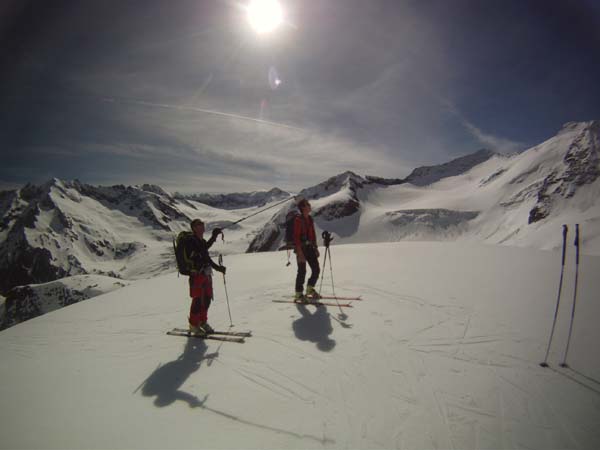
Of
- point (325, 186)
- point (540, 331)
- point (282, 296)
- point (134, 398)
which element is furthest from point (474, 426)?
point (325, 186)

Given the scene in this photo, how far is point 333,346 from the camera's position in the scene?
19.2 feet

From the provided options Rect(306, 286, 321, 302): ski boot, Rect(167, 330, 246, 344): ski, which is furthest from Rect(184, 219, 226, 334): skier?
Rect(306, 286, 321, 302): ski boot

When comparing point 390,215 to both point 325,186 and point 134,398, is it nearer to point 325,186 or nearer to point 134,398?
point 325,186

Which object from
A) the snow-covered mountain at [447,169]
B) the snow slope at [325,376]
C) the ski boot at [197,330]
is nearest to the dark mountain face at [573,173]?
the snow slope at [325,376]

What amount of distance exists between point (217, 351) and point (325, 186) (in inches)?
3337

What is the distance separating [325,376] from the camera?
4812 mm

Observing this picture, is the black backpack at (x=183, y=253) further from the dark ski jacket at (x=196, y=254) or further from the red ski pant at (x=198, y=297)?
the red ski pant at (x=198, y=297)

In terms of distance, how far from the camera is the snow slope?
142 inches

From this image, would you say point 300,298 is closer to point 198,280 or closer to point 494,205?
point 198,280

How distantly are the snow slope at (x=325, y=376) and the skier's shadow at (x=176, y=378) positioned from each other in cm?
3

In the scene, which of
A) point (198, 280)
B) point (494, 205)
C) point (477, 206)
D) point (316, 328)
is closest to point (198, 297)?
point (198, 280)

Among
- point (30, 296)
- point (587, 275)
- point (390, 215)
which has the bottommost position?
point (30, 296)

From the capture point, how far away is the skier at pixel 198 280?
691 centimetres

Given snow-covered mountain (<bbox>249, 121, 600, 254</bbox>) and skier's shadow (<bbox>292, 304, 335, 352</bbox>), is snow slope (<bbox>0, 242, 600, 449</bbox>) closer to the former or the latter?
skier's shadow (<bbox>292, 304, 335, 352</bbox>)
